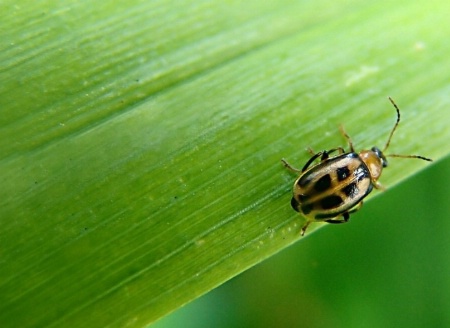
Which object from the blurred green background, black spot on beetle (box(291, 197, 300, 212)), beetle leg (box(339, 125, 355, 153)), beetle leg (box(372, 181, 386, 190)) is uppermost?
beetle leg (box(339, 125, 355, 153))

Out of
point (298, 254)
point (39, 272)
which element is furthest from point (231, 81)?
point (298, 254)

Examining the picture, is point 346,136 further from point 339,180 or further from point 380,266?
point 380,266

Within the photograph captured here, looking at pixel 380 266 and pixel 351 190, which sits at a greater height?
pixel 351 190

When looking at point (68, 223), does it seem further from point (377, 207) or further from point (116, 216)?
point (377, 207)

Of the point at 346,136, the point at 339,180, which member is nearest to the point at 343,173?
the point at 339,180

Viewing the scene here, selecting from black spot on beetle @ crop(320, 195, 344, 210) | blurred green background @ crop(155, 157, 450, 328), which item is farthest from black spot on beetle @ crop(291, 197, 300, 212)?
blurred green background @ crop(155, 157, 450, 328)

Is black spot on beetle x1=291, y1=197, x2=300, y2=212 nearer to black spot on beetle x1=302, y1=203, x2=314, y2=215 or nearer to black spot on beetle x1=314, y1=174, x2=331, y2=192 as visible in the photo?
black spot on beetle x1=302, y1=203, x2=314, y2=215

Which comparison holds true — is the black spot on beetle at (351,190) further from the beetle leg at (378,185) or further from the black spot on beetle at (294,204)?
the black spot on beetle at (294,204)
